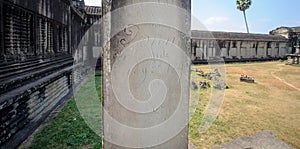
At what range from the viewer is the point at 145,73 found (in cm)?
176

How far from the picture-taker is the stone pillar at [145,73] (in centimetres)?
165

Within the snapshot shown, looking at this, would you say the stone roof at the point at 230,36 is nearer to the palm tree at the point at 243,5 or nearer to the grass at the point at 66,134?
the palm tree at the point at 243,5

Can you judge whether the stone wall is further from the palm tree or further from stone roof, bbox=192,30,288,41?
the palm tree

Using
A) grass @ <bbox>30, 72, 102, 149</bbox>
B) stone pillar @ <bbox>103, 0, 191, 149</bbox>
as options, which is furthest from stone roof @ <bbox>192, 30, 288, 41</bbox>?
stone pillar @ <bbox>103, 0, 191, 149</bbox>

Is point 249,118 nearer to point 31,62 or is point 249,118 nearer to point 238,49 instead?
point 31,62

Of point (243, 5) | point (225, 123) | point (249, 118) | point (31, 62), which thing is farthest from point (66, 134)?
point (243, 5)

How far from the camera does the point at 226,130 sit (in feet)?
14.8

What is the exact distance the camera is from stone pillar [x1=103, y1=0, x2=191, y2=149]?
5.42ft

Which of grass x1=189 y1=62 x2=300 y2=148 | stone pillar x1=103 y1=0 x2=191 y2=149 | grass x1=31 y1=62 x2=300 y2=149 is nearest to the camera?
stone pillar x1=103 y1=0 x2=191 y2=149

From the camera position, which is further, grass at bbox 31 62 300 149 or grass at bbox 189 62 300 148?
grass at bbox 189 62 300 148

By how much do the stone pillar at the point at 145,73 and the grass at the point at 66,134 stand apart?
6.74 ft

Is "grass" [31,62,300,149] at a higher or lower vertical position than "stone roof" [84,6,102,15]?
lower

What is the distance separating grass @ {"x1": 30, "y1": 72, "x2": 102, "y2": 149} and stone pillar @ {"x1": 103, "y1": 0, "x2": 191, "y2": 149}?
205cm

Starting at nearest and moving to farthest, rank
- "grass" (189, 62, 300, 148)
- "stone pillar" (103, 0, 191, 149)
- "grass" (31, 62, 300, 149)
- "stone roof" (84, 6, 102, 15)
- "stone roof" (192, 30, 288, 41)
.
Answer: "stone pillar" (103, 0, 191, 149) < "grass" (31, 62, 300, 149) < "grass" (189, 62, 300, 148) < "stone roof" (84, 6, 102, 15) < "stone roof" (192, 30, 288, 41)
